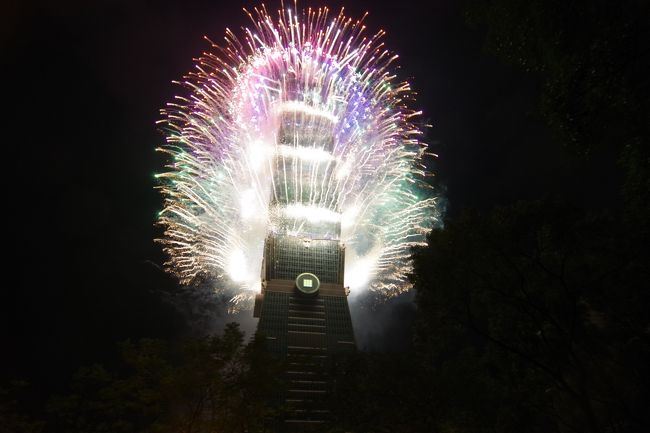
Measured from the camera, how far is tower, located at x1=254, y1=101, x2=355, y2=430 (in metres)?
58.3

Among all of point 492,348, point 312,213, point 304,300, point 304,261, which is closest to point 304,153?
point 312,213

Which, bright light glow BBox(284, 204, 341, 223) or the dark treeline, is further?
bright light glow BBox(284, 204, 341, 223)

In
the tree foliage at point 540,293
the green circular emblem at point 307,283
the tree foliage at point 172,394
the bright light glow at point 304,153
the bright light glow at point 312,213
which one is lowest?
the tree foliage at point 172,394

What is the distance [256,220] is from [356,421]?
32.6 meters

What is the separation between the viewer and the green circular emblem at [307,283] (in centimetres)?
6110

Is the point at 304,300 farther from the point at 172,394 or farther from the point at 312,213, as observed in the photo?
the point at 172,394

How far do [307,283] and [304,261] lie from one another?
3038 millimetres

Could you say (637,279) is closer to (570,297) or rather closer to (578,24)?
(570,297)

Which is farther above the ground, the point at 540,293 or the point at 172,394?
the point at 540,293

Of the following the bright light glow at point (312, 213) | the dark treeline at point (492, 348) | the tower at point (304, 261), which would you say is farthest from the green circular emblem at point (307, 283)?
Result: the dark treeline at point (492, 348)

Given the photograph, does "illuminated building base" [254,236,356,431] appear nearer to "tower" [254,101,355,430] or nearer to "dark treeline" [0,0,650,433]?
"tower" [254,101,355,430]

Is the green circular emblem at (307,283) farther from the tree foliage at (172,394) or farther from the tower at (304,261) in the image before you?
the tree foliage at (172,394)

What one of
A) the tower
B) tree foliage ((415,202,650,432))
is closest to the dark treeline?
tree foliage ((415,202,650,432))

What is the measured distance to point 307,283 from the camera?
6150 centimetres
